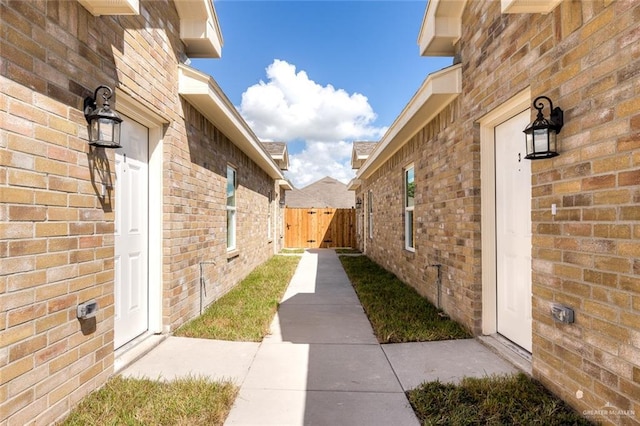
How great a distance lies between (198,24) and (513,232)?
455cm

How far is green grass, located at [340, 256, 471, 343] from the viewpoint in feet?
12.4

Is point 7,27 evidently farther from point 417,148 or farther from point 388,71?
point 388,71

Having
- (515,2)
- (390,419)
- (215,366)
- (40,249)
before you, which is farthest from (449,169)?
(40,249)

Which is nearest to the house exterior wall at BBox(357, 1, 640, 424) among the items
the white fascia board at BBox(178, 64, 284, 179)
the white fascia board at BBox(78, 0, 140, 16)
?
the white fascia board at BBox(78, 0, 140, 16)

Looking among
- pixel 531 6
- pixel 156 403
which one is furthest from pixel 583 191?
pixel 156 403

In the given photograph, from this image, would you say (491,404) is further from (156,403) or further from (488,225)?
(156,403)

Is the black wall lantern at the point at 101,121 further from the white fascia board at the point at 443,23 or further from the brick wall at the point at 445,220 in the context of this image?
the white fascia board at the point at 443,23

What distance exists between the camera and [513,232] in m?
3.38

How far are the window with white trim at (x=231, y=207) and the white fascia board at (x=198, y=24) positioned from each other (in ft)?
8.22

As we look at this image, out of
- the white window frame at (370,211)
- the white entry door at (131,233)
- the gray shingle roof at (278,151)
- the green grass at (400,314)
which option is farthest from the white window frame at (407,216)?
the gray shingle roof at (278,151)

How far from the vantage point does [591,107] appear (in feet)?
7.08

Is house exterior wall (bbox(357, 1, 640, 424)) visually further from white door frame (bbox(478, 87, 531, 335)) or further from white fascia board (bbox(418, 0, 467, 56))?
white fascia board (bbox(418, 0, 467, 56))

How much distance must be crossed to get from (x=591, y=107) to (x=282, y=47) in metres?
9.49

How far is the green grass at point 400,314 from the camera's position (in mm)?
3770
